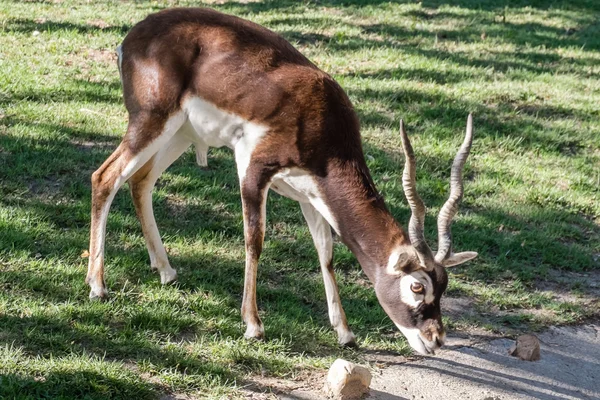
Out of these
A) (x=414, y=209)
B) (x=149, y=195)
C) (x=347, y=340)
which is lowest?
(x=347, y=340)

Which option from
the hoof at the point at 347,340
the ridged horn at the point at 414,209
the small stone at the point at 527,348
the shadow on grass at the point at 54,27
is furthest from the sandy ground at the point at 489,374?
the shadow on grass at the point at 54,27

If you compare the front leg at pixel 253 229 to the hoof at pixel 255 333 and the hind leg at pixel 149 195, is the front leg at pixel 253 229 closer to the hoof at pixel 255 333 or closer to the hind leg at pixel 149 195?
the hoof at pixel 255 333

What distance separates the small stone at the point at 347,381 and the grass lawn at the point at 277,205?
0.33 m

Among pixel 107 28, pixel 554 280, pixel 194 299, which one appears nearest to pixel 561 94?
pixel 554 280

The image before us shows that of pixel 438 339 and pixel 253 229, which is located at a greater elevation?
pixel 253 229

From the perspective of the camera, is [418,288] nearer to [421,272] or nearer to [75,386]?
[421,272]

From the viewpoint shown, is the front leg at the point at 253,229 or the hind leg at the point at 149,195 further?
the hind leg at the point at 149,195

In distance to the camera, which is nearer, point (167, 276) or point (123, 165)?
point (123, 165)

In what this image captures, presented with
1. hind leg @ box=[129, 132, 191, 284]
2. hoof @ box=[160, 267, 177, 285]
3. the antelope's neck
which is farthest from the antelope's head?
hind leg @ box=[129, 132, 191, 284]

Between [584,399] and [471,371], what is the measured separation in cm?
71

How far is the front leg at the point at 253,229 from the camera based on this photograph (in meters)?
5.84

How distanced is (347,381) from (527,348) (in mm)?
1505

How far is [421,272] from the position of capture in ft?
17.6

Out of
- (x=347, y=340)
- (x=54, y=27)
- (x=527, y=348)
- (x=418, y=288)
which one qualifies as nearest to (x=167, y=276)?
(x=347, y=340)
